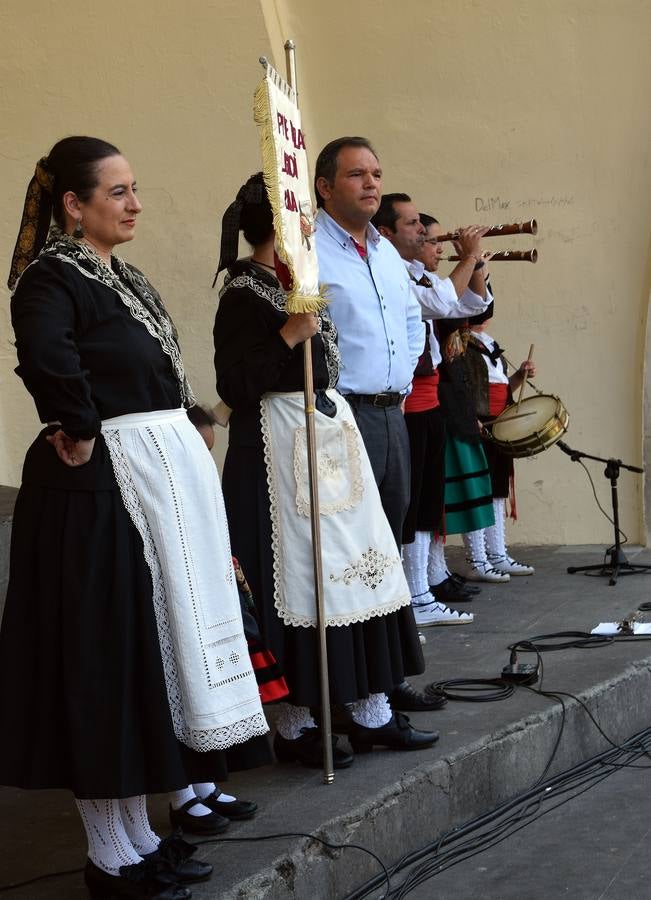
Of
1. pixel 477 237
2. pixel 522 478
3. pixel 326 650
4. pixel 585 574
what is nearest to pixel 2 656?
pixel 326 650

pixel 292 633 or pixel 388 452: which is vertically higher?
pixel 388 452

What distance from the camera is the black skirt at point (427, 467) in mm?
6566

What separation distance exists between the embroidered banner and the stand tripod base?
3.76 m

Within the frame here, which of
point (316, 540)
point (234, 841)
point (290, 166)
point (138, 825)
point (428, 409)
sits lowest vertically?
point (234, 841)

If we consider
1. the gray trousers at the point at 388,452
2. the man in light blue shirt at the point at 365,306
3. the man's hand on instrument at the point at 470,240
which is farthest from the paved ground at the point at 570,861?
the man's hand on instrument at the point at 470,240

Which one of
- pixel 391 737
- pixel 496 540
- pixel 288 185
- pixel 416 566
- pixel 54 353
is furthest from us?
pixel 496 540

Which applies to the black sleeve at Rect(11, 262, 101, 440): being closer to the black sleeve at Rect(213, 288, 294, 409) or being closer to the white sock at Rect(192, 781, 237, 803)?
the black sleeve at Rect(213, 288, 294, 409)

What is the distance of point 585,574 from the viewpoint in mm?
7500

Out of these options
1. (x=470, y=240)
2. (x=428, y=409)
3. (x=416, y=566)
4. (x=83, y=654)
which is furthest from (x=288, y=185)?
(x=416, y=566)

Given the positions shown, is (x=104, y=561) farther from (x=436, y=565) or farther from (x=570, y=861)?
(x=436, y=565)

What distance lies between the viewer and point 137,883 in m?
3.29

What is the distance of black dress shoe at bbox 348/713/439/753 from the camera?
14.4 feet

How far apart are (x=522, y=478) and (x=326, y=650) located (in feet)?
15.1

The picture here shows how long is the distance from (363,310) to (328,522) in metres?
0.82
